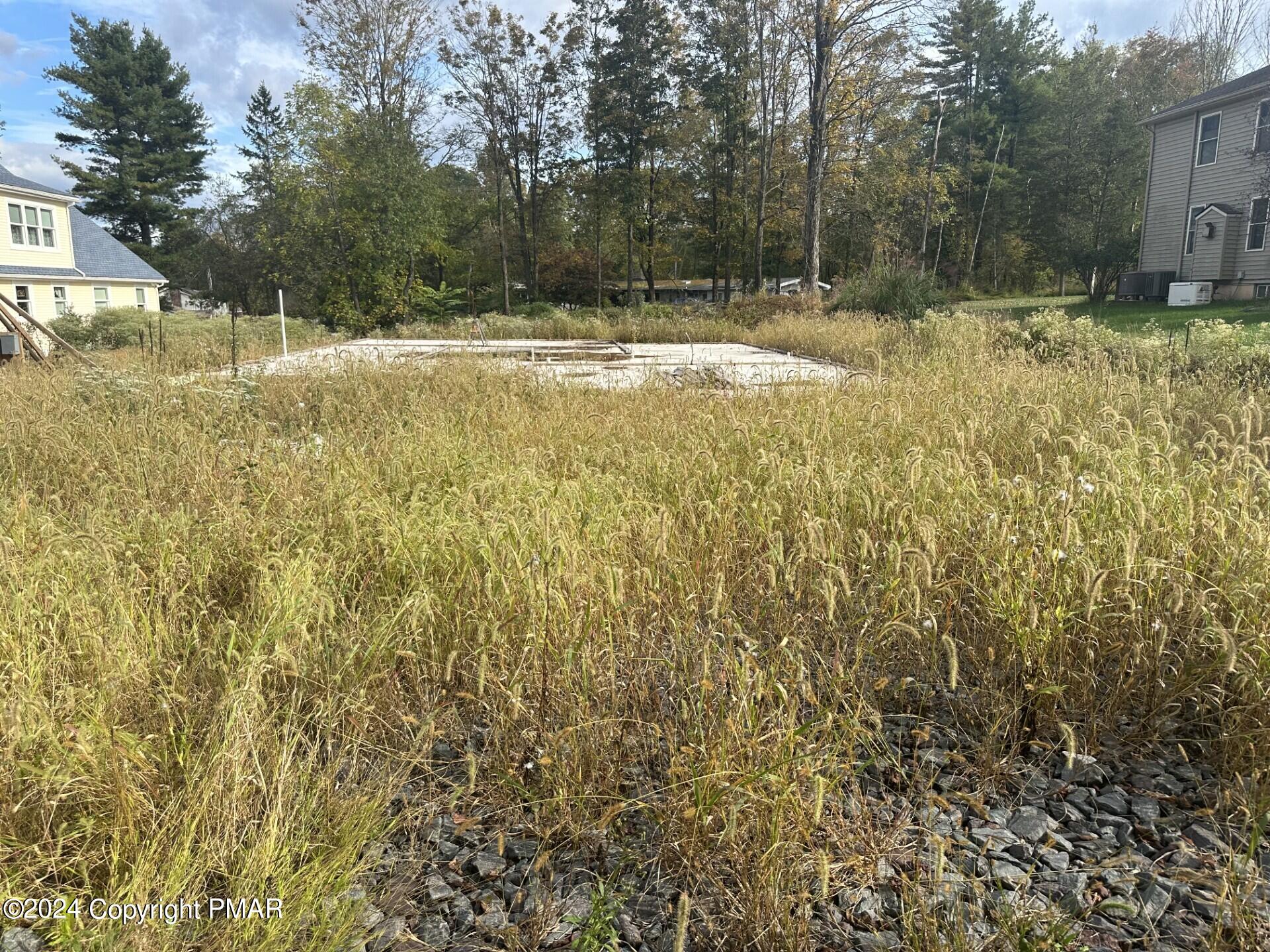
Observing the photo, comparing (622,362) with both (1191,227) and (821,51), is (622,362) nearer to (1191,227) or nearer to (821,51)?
(821,51)

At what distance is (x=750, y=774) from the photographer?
5.24 feet

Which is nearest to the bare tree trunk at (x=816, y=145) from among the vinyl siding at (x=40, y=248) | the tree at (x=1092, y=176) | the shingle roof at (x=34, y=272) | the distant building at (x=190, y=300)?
the tree at (x=1092, y=176)

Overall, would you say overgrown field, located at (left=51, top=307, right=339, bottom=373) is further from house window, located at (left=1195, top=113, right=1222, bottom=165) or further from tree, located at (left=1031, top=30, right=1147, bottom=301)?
tree, located at (left=1031, top=30, right=1147, bottom=301)

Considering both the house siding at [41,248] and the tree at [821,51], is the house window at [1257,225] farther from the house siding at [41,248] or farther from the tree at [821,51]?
the house siding at [41,248]

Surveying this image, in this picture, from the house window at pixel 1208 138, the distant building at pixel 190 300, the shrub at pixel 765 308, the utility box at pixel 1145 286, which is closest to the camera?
the shrub at pixel 765 308

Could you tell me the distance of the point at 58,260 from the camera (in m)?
26.8

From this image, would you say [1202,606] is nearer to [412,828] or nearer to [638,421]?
[412,828]

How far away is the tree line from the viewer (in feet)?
70.5

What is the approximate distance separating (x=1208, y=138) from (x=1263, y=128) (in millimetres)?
2395

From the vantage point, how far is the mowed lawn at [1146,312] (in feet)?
47.9

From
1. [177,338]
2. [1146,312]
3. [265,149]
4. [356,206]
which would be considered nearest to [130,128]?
[265,149]

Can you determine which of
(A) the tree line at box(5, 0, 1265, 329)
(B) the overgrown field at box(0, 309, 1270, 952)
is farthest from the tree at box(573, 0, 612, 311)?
(B) the overgrown field at box(0, 309, 1270, 952)

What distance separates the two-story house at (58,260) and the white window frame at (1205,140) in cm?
3176

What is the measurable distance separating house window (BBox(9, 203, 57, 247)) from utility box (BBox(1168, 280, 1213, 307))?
33.7 m
